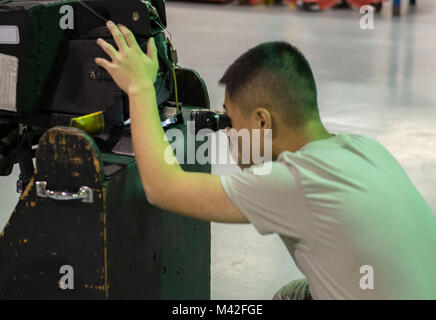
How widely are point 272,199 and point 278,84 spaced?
0.87ft

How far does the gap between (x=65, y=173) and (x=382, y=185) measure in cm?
72

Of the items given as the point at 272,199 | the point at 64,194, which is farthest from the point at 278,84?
the point at 64,194

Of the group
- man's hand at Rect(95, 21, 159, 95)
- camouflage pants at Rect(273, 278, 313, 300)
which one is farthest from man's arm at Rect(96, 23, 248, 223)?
camouflage pants at Rect(273, 278, 313, 300)

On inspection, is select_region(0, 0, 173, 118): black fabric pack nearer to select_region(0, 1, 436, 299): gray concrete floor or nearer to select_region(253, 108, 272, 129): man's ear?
select_region(253, 108, 272, 129): man's ear

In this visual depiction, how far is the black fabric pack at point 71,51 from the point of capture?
5.68 ft

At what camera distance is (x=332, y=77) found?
19.9 feet

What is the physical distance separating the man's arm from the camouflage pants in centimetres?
48

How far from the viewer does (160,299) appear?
186 centimetres

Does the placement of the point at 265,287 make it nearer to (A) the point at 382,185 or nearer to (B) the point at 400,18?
(A) the point at 382,185

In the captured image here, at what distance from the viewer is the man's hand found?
1.53 m

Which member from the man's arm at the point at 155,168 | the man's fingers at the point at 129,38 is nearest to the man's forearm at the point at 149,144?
the man's arm at the point at 155,168

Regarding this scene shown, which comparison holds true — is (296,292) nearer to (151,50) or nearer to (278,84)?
(278,84)

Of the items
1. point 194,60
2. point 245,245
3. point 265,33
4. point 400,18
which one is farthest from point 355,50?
point 245,245
